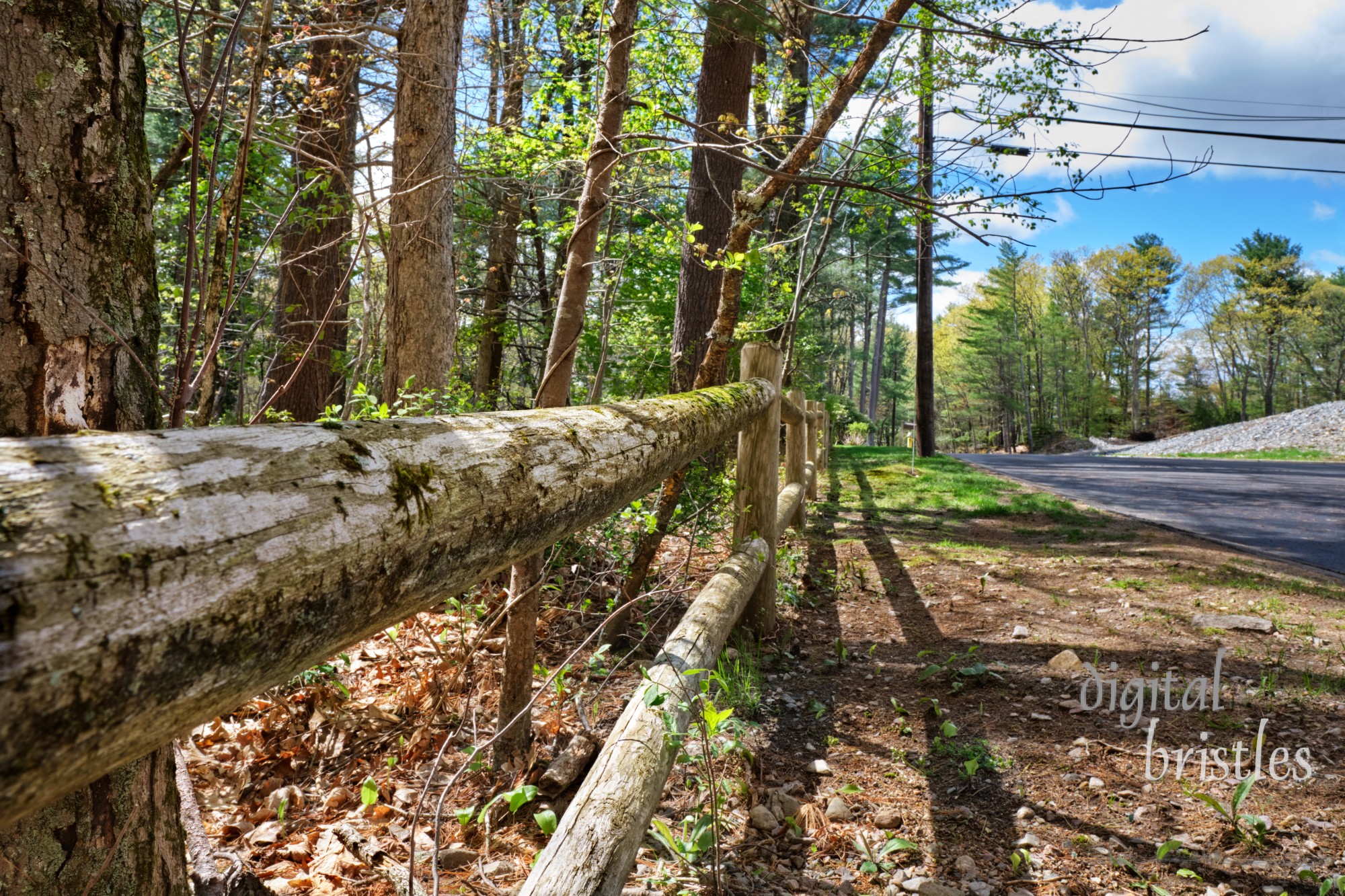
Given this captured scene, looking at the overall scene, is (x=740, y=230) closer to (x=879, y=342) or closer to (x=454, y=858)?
(x=454, y=858)

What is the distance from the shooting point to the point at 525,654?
2676 millimetres

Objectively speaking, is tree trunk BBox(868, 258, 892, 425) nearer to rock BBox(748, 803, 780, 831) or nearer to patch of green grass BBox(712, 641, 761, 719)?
patch of green grass BBox(712, 641, 761, 719)

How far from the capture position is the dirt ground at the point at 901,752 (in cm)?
218

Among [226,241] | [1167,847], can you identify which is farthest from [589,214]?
[1167,847]

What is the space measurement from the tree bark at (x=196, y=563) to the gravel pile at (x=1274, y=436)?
2322 centimetres

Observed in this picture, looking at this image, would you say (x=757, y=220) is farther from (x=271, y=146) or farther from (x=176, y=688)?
(x=176, y=688)

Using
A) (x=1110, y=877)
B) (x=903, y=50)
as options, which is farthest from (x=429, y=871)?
(x=903, y=50)

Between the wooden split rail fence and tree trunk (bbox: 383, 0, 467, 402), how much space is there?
3.67 metres

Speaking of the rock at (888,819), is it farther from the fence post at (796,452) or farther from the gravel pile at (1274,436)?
the gravel pile at (1274,436)

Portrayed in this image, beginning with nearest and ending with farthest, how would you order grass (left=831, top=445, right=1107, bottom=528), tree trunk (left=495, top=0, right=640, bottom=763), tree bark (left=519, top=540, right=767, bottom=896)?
tree bark (left=519, top=540, right=767, bottom=896)
tree trunk (left=495, top=0, right=640, bottom=763)
grass (left=831, top=445, right=1107, bottom=528)

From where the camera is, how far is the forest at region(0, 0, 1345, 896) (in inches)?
30.6

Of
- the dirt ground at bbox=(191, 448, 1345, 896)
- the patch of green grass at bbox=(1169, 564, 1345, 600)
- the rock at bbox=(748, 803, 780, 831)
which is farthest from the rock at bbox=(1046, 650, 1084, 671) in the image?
the rock at bbox=(748, 803, 780, 831)

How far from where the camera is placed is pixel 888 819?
8.16ft

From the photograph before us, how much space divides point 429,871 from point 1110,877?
2.00 meters
